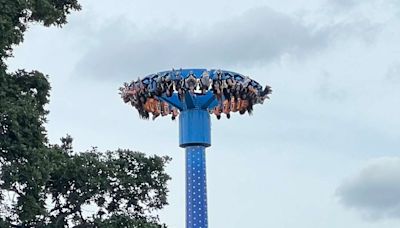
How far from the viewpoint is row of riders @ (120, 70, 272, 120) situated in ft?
90.1

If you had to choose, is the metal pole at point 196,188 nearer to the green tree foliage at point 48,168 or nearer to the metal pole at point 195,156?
the metal pole at point 195,156

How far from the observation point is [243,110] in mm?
29250

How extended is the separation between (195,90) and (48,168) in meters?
12.3

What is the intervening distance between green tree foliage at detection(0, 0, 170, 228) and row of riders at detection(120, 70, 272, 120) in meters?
8.97

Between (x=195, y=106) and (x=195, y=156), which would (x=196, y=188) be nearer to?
(x=195, y=156)

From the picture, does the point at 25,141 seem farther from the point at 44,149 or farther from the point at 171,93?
the point at 171,93

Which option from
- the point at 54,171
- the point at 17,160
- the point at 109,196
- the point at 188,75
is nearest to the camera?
the point at 17,160

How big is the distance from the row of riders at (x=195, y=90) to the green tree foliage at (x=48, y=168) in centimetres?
897

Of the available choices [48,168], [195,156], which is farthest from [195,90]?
[48,168]

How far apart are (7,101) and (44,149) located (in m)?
1.17

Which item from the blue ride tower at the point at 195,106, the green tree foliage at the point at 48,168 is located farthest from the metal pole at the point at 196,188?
the green tree foliage at the point at 48,168

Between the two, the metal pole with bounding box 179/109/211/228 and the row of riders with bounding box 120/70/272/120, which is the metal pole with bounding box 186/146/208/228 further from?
the row of riders with bounding box 120/70/272/120

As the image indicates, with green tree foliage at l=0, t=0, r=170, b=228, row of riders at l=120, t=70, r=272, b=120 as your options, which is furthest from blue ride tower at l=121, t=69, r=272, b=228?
green tree foliage at l=0, t=0, r=170, b=228

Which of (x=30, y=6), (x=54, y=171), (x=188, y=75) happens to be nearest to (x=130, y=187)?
(x=54, y=171)
